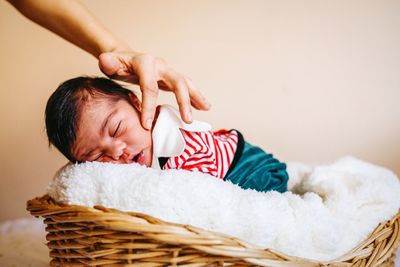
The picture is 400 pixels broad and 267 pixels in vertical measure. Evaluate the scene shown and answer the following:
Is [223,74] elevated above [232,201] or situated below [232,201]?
above

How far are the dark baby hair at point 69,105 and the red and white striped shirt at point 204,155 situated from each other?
7.8 inches

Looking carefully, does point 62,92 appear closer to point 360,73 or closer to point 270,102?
point 270,102

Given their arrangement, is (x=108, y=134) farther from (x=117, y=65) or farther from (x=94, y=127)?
(x=117, y=65)

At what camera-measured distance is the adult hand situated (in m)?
0.75

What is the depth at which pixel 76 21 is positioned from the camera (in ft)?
2.93

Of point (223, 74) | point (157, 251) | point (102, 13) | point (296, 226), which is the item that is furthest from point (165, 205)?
point (102, 13)

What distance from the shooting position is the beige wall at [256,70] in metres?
1.31

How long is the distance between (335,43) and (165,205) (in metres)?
1.03

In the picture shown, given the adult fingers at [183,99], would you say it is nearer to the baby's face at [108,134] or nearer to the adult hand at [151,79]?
the adult hand at [151,79]

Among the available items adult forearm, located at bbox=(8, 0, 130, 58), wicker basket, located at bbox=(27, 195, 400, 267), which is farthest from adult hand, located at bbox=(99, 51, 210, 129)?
wicker basket, located at bbox=(27, 195, 400, 267)

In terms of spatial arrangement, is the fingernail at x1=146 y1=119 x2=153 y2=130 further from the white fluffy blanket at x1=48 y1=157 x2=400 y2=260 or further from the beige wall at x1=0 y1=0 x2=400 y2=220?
the beige wall at x1=0 y1=0 x2=400 y2=220

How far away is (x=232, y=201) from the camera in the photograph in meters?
0.59

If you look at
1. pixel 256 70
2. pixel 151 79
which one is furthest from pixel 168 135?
pixel 256 70

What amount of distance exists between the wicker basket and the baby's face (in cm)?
24
